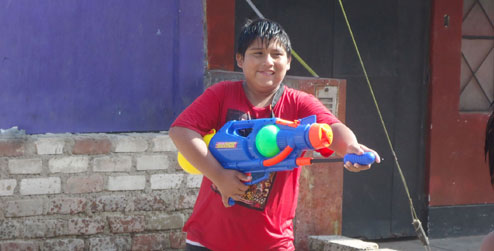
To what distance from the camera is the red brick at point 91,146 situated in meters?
4.98

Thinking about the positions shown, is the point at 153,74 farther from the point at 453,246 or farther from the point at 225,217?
the point at 453,246

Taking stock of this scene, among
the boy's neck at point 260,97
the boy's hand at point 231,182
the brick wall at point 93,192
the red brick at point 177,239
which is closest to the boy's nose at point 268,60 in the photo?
the boy's neck at point 260,97

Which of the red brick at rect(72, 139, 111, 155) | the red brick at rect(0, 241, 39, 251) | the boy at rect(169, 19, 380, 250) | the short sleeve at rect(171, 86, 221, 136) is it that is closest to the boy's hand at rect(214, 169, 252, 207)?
the boy at rect(169, 19, 380, 250)

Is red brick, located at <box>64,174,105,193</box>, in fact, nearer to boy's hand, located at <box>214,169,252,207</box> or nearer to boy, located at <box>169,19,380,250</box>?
boy, located at <box>169,19,380,250</box>

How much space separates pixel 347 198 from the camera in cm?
635

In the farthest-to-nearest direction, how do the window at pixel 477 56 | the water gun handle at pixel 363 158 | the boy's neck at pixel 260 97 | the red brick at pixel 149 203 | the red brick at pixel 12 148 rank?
the window at pixel 477 56, the red brick at pixel 149 203, the red brick at pixel 12 148, the boy's neck at pixel 260 97, the water gun handle at pixel 363 158

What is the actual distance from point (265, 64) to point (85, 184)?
2.43m

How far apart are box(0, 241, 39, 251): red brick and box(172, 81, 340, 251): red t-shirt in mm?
2197

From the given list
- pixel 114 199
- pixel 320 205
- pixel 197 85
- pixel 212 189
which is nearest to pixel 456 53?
pixel 320 205

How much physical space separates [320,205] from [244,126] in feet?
9.38

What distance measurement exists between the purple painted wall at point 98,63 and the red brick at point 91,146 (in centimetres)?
19

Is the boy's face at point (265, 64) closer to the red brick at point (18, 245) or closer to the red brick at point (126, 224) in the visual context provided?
the red brick at point (126, 224)

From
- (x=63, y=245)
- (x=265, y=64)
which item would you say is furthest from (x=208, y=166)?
(x=63, y=245)

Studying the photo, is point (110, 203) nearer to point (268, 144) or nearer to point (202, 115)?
point (202, 115)
